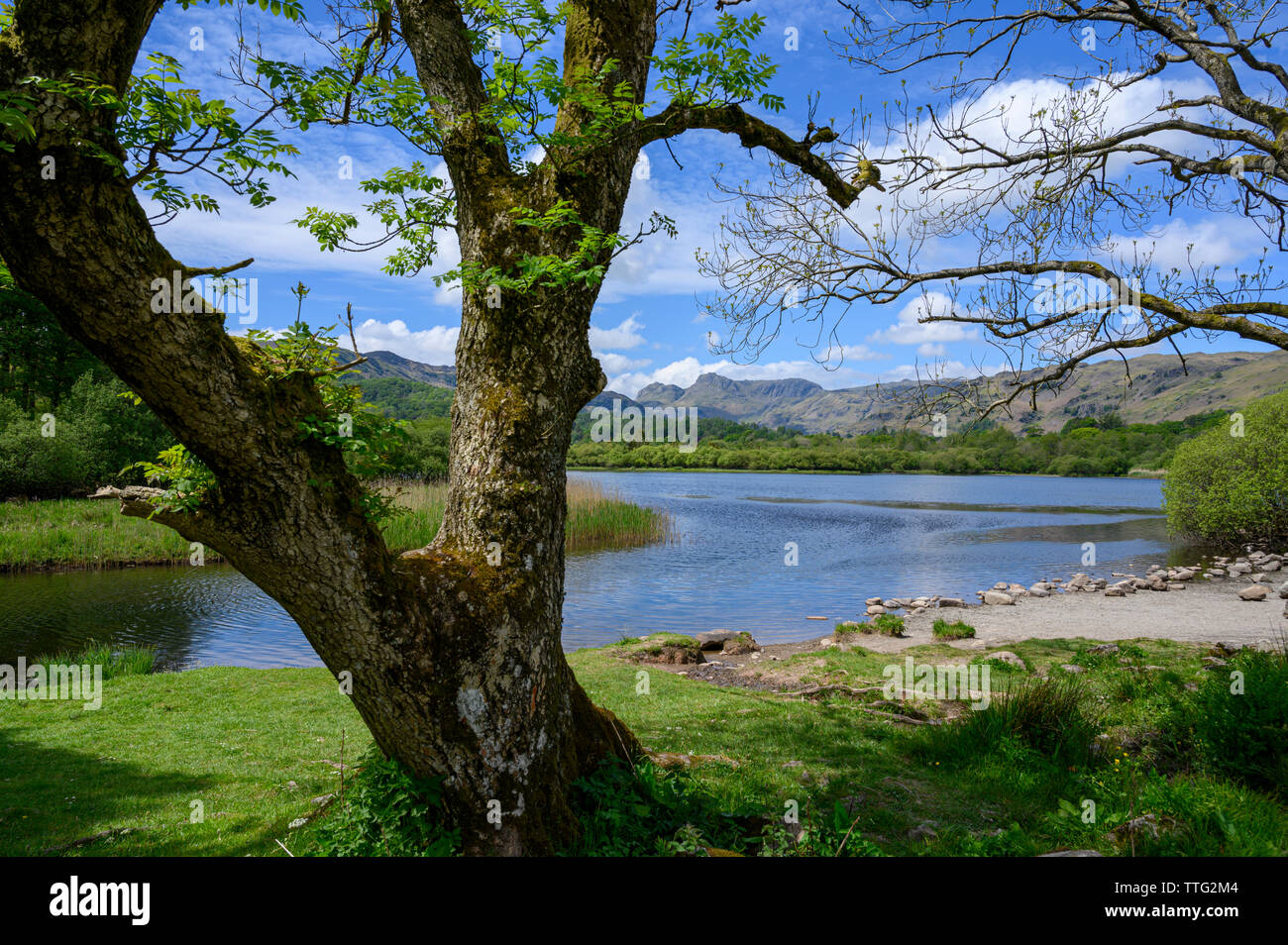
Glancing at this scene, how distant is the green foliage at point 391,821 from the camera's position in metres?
3.89

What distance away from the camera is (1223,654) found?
10.2 metres

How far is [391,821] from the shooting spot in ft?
13.1

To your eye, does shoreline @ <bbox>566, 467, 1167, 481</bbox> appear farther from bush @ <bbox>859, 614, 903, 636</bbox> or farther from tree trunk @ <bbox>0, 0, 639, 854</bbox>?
tree trunk @ <bbox>0, 0, 639, 854</bbox>

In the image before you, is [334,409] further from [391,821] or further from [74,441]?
[74,441]

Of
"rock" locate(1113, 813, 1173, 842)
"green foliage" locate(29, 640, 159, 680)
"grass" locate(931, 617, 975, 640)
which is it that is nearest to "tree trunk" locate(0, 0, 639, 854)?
"rock" locate(1113, 813, 1173, 842)

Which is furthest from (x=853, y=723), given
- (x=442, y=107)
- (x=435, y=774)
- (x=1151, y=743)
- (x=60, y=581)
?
(x=60, y=581)

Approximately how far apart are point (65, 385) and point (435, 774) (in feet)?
166
